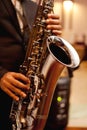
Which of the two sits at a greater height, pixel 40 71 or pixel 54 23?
pixel 54 23

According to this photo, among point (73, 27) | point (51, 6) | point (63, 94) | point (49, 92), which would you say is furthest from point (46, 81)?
point (73, 27)

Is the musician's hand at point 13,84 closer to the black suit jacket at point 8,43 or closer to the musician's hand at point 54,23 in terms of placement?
the black suit jacket at point 8,43

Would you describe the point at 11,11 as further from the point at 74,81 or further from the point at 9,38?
the point at 74,81

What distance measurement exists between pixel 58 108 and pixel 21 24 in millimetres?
569

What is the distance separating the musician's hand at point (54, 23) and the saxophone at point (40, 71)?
0.03 metres

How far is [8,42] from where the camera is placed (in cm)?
131

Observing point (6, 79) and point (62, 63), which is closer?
point (6, 79)

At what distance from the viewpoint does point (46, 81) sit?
133 cm

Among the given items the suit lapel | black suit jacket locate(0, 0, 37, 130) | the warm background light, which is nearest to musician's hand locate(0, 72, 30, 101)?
black suit jacket locate(0, 0, 37, 130)

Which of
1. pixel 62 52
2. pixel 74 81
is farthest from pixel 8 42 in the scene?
pixel 74 81

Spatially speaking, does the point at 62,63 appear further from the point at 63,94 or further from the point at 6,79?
the point at 63,94

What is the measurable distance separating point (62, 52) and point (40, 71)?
121 millimetres

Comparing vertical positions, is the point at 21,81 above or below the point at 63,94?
above

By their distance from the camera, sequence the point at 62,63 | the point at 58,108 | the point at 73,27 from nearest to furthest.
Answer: the point at 62,63 → the point at 58,108 → the point at 73,27
